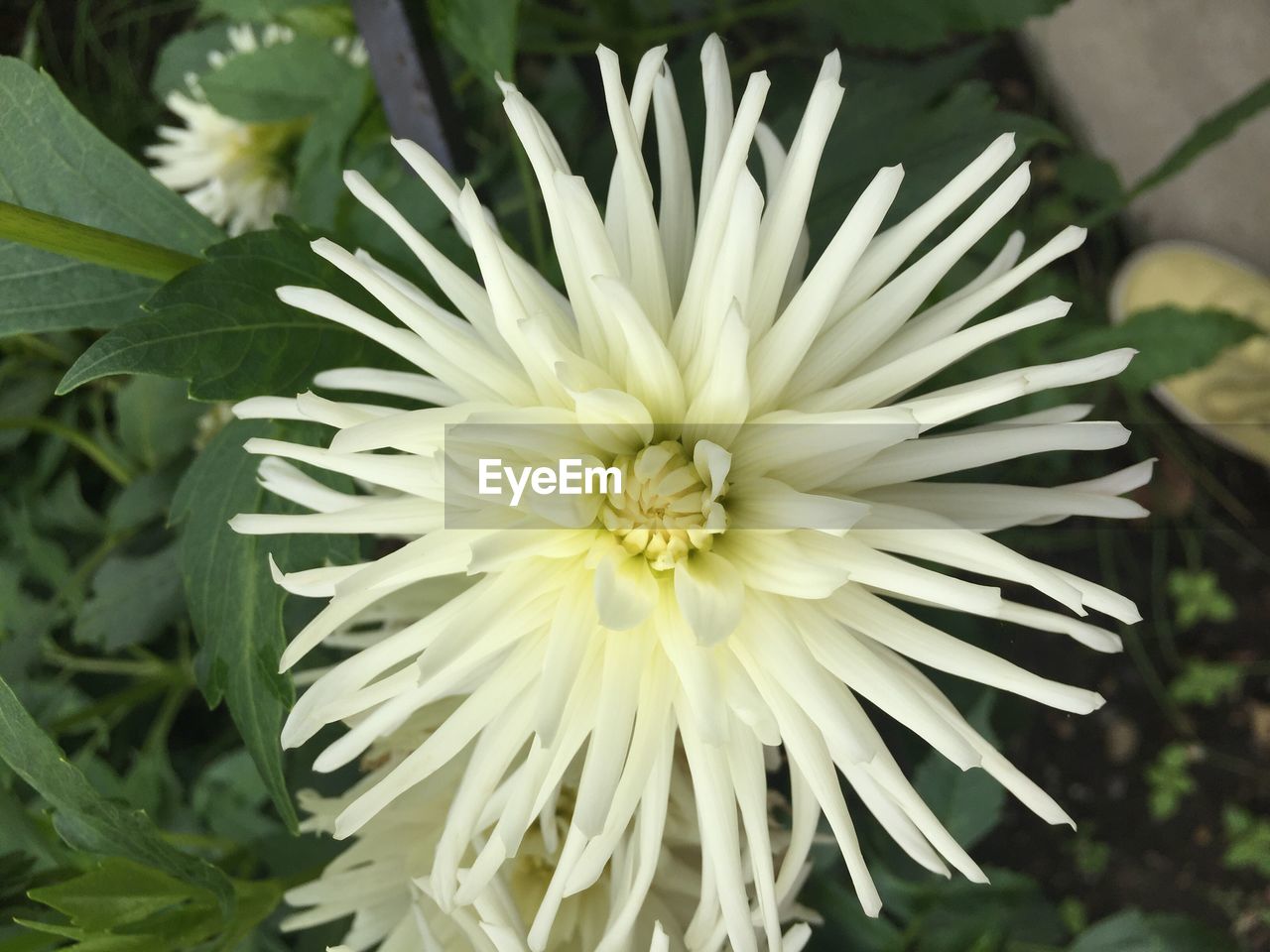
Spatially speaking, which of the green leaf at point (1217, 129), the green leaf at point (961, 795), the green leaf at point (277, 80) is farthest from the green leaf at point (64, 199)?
the green leaf at point (1217, 129)

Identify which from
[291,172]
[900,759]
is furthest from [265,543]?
[291,172]

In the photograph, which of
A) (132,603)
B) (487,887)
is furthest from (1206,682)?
(132,603)

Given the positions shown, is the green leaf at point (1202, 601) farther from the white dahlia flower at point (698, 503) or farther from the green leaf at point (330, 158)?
the green leaf at point (330, 158)

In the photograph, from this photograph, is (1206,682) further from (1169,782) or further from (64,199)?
(64,199)

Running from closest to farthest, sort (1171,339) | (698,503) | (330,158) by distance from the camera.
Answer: (698,503), (330,158), (1171,339)

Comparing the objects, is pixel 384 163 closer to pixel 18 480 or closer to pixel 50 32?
pixel 18 480

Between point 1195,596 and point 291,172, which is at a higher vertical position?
point 291,172

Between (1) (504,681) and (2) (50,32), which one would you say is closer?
(1) (504,681)
